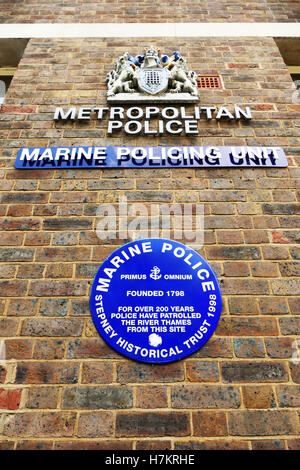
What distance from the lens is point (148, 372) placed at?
5.20 feet

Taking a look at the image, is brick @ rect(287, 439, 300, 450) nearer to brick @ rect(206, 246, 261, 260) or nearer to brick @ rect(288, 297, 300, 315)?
brick @ rect(288, 297, 300, 315)

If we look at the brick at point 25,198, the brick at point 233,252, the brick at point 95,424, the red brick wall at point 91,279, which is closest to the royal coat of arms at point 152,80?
the red brick wall at point 91,279

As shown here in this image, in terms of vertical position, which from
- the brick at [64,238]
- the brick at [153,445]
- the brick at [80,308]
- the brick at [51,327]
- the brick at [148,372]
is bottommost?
the brick at [153,445]

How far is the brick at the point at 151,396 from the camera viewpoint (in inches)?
59.6

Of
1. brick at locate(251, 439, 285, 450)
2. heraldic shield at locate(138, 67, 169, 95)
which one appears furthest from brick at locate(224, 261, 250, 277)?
heraldic shield at locate(138, 67, 169, 95)

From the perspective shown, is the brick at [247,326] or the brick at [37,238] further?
the brick at [37,238]

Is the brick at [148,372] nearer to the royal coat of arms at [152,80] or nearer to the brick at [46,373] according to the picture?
the brick at [46,373]

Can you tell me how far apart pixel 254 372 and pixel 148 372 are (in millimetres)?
551

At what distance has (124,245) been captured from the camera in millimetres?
1924

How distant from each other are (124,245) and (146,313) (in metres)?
0.46

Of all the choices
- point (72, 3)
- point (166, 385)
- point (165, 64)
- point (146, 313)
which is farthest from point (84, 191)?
point (72, 3)

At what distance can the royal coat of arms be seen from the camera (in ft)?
8.61
